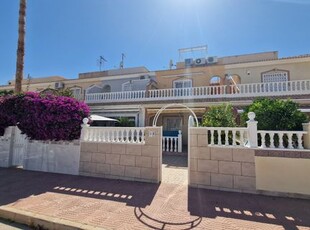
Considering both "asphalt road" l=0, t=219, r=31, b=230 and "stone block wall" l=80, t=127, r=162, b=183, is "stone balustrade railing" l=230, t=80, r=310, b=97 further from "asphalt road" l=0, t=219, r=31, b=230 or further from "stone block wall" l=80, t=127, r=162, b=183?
"asphalt road" l=0, t=219, r=31, b=230

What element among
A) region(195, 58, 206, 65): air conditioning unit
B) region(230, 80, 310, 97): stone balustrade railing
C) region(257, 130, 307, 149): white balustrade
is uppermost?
region(195, 58, 206, 65): air conditioning unit

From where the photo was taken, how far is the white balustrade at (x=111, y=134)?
7879 mm

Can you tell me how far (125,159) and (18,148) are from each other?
6988mm

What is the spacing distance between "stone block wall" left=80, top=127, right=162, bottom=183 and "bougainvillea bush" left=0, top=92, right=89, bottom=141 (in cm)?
112

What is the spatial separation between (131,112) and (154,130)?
1157cm

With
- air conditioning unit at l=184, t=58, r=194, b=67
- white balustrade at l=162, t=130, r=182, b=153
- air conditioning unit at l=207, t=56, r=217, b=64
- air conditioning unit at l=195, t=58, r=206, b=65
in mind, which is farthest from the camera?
air conditioning unit at l=184, t=58, r=194, b=67

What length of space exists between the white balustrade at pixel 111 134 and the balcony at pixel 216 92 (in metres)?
9.69

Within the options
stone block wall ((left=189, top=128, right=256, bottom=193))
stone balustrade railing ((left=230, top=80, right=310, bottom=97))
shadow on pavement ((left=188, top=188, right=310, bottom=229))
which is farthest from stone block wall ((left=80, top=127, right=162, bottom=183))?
stone balustrade railing ((left=230, top=80, right=310, bottom=97))

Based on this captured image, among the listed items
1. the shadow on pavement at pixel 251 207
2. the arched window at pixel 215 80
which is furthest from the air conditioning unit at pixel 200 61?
the shadow on pavement at pixel 251 207

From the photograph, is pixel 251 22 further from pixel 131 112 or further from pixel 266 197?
pixel 131 112

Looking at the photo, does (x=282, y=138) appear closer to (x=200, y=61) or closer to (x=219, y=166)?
(x=219, y=166)

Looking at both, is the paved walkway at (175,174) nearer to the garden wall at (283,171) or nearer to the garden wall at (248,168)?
the garden wall at (248,168)

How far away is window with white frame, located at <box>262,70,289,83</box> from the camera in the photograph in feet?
58.3

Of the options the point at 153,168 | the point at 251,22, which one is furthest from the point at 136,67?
the point at 153,168
